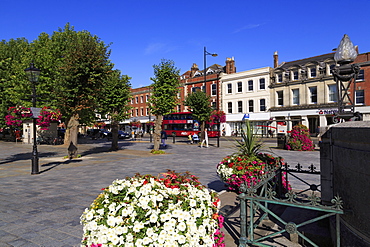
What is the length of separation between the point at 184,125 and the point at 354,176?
35733 millimetres

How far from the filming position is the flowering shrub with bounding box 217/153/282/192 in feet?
17.3

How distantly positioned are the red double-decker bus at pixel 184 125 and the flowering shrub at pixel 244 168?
3019 centimetres

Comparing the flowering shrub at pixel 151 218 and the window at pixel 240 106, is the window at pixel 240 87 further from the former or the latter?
the flowering shrub at pixel 151 218

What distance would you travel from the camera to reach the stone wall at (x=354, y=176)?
8.33 ft

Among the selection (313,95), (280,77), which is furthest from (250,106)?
(313,95)

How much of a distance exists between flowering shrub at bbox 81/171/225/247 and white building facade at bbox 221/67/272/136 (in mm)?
36479

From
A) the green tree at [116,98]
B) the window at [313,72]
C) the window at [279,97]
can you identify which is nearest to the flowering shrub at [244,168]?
the green tree at [116,98]

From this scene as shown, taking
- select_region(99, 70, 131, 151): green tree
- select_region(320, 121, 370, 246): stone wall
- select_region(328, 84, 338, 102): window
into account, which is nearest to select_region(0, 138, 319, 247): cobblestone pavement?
select_region(320, 121, 370, 246): stone wall

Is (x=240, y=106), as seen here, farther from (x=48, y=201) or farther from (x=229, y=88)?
(x=48, y=201)

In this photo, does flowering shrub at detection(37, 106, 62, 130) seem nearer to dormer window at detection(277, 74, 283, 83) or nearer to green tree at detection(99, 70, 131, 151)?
green tree at detection(99, 70, 131, 151)

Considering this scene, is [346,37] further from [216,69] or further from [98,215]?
[216,69]

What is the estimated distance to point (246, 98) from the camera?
41969 millimetres

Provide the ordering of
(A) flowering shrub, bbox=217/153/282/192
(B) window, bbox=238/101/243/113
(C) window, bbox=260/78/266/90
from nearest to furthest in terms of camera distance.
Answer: (A) flowering shrub, bbox=217/153/282/192, (C) window, bbox=260/78/266/90, (B) window, bbox=238/101/243/113

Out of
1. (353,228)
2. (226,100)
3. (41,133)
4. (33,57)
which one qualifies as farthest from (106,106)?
(226,100)
